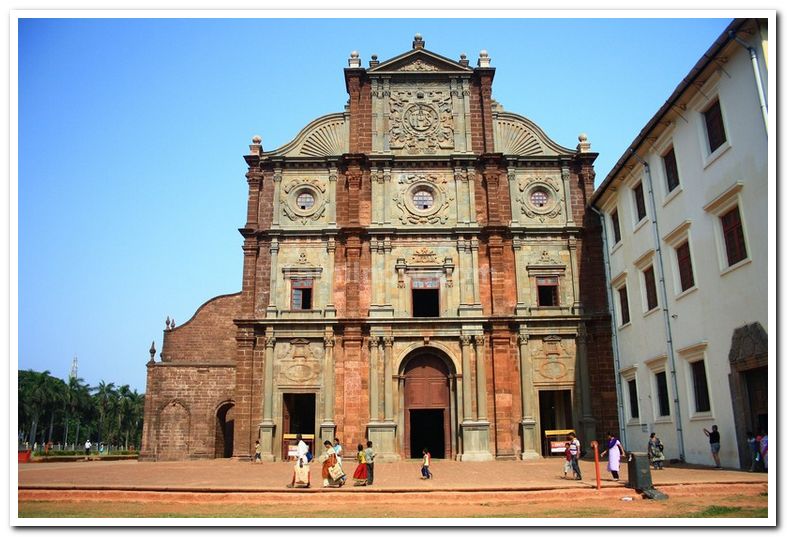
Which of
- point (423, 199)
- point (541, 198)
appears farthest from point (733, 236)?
point (423, 199)

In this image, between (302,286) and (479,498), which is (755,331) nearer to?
(479,498)

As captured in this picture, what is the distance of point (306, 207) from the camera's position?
99.5ft

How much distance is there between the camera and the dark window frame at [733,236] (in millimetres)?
17422

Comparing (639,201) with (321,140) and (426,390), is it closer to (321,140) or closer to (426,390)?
(426,390)

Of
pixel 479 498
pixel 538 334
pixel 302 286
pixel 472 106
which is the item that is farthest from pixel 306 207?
pixel 479 498

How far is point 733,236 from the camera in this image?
1788 centimetres

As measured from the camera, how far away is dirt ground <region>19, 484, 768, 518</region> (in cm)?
1312

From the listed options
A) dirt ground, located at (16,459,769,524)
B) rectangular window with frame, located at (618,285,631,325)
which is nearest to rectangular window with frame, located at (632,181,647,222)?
rectangular window with frame, located at (618,285,631,325)

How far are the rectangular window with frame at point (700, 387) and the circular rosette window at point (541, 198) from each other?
452 inches

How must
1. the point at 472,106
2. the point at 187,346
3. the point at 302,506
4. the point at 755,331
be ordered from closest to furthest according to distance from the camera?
the point at 302,506 → the point at 755,331 → the point at 472,106 → the point at 187,346

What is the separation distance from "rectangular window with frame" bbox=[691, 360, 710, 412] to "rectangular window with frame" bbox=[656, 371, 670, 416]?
198 centimetres

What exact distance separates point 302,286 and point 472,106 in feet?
39.8

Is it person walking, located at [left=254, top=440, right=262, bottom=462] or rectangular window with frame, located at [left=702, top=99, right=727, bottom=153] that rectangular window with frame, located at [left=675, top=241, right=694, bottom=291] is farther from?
person walking, located at [left=254, top=440, right=262, bottom=462]

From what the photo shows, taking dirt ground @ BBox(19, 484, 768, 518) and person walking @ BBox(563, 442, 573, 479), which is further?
person walking @ BBox(563, 442, 573, 479)
